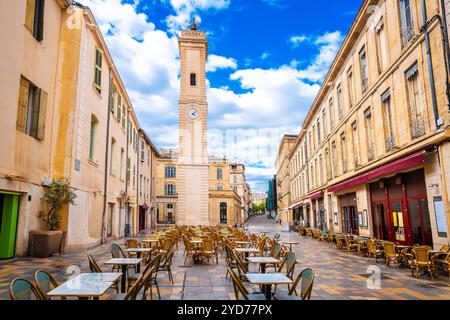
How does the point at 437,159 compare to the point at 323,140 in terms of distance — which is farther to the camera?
the point at 323,140

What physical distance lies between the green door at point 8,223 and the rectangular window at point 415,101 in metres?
12.4

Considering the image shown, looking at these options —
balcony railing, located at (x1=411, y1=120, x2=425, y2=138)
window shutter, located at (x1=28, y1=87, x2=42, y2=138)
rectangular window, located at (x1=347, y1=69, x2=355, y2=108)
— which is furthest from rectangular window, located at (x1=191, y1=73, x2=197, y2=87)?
balcony railing, located at (x1=411, y1=120, x2=425, y2=138)

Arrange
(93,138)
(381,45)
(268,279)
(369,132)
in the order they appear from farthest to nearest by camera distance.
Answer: (93,138), (369,132), (381,45), (268,279)

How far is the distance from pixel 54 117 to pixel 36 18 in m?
3.36

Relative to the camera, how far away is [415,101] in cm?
1036

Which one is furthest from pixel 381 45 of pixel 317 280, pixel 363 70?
pixel 317 280

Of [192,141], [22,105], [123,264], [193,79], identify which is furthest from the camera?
[193,79]

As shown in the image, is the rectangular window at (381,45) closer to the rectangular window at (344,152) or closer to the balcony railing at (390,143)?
the balcony railing at (390,143)

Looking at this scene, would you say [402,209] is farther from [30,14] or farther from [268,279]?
[30,14]

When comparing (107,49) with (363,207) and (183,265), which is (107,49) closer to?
(183,265)

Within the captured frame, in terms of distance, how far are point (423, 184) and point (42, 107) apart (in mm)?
12508

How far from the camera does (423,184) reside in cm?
1003

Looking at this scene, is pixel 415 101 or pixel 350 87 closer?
pixel 415 101
